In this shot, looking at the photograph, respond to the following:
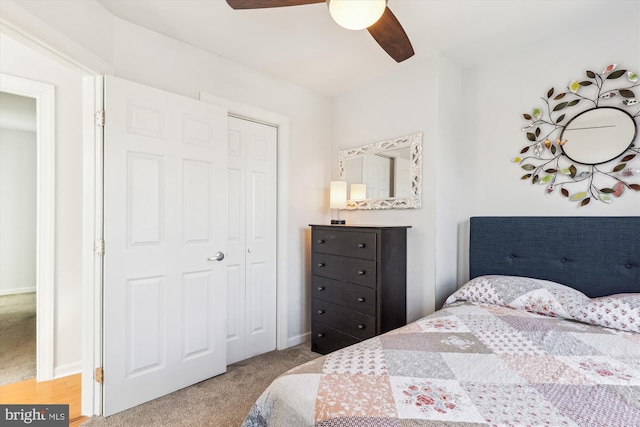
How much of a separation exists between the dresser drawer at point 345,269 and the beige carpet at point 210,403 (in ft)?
2.75

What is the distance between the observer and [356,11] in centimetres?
120

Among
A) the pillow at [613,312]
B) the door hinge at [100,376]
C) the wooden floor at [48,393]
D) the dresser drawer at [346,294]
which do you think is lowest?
the wooden floor at [48,393]

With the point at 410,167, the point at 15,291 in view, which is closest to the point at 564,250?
the point at 410,167

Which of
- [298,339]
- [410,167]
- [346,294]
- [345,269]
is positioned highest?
[410,167]

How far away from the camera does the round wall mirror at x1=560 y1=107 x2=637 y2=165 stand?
6.14ft

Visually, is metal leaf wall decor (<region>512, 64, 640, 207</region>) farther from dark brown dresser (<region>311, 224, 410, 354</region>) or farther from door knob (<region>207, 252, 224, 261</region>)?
door knob (<region>207, 252, 224, 261</region>)

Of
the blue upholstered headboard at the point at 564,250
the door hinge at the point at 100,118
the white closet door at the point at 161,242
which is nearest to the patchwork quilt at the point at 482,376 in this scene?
the blue upholstered headboard at the point at 564,250

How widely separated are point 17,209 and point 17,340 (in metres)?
2.71

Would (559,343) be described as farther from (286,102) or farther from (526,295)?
(286,102)

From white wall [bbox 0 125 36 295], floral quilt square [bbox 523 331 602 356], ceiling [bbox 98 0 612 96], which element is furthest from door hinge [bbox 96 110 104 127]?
white wall [bbox 0 125 36 295]

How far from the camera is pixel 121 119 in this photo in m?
1.90

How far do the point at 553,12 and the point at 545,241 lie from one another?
1.48m

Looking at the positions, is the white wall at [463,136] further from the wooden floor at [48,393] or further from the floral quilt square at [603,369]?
the wooden floor at [48,393]

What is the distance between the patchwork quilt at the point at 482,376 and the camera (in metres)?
0.88
